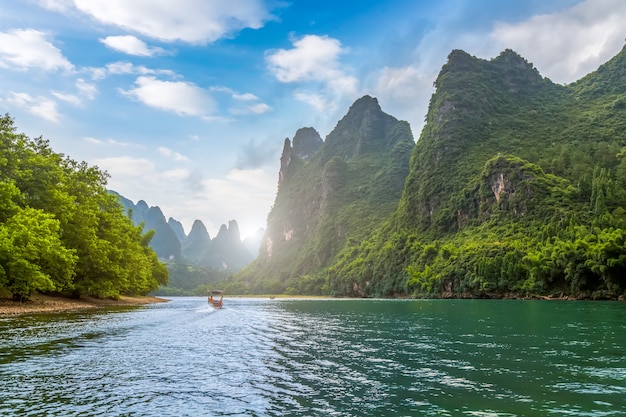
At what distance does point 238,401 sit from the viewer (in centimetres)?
1359

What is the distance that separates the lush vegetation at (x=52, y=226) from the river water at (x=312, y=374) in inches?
589

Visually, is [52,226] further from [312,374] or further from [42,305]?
[312,374]

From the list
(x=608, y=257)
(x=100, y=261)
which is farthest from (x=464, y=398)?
(x=608, y=257)

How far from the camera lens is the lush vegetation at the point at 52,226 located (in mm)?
42844

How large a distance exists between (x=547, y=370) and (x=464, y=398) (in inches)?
257

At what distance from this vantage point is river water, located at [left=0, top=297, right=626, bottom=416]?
12.8 metres

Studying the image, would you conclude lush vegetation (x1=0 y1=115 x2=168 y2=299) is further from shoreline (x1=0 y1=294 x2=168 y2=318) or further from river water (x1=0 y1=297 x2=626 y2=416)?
river water (x1=0 y1=297 x2=626 y2=416)

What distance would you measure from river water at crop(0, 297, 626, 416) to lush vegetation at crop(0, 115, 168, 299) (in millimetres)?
14958

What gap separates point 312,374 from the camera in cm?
1789

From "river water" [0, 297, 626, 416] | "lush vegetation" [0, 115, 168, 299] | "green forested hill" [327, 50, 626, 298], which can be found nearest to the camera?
"river water" [0, 297, 626, 416]

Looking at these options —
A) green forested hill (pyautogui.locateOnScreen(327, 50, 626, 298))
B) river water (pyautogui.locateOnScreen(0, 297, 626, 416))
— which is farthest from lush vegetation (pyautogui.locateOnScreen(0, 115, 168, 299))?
green forested hill (pyautogui.locateOnScreen(327, 50, 626, 298))

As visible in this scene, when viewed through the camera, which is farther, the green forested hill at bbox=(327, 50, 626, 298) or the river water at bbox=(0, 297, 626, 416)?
the green forested hill at bbox=(327, 50, 626, 298)

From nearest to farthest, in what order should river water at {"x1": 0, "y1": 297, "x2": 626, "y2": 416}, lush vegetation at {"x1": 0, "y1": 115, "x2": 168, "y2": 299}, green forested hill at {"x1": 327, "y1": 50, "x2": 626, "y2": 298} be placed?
river water at {"x1": 0, "y1": 297, "x2": 626, "y2": 416}, lush vegetation at {"x1": 0, "y1": 115, "x2": 168, "y2": 299}, green forested hill at {"x1": 327, "y1": 50, "x2": 626, "y2": 298}

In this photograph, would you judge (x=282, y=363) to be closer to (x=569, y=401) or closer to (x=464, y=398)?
(x=464, y=398)
